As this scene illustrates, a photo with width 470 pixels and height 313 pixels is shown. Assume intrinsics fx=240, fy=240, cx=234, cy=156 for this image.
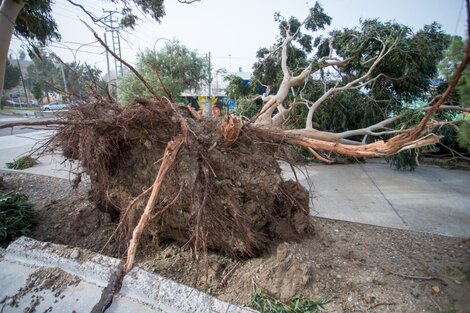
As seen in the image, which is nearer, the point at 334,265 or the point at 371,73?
the point at 334,265

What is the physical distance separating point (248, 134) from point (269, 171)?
1.28 feet

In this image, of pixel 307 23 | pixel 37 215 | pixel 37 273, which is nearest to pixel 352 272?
pixel 37 273

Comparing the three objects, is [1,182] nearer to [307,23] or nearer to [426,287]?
[426,287]

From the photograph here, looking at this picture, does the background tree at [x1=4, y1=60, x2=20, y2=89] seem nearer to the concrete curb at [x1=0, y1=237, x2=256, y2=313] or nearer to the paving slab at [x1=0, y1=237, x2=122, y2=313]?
the paving slab at [x1=0, y1=237, x2=122, y2=313]

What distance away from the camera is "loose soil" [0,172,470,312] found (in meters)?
1.83

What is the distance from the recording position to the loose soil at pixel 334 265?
1828mm

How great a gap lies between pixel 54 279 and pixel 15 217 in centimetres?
183

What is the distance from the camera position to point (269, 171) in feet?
7.21

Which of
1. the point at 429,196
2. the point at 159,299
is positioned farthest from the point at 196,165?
the point at 429,196

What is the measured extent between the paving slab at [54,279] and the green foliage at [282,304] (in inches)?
39.5

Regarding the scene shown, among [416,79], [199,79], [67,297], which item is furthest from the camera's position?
[199,79]

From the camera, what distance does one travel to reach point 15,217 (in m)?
2.86

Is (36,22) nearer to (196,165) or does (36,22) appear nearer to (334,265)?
(196,165)

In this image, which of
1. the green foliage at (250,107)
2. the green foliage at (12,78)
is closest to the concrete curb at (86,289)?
the green foliage at (250,107)
